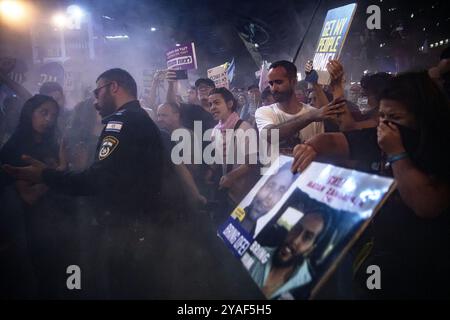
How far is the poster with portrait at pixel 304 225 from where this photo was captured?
1419mm

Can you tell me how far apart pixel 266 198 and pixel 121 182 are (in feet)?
4.76

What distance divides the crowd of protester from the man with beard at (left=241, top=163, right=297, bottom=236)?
0.11m

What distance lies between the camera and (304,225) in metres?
1.63

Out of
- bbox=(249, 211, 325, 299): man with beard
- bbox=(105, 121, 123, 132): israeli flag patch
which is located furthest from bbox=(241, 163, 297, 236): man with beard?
bbox=(105, 121, 123, 132): israeli flag patch

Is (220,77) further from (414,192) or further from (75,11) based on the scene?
(75,11)

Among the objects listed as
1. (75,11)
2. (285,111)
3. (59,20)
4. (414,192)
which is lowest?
(414,192)

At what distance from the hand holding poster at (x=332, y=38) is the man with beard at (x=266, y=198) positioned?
1803 mm

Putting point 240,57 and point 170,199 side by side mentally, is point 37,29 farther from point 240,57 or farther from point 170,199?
point 170,199

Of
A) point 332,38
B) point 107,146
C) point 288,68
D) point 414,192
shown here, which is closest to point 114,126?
point 107,146

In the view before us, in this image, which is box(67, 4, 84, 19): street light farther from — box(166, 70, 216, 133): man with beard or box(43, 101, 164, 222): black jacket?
box(43, 101, 164, 222): black jacket

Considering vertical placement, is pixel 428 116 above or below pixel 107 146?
above

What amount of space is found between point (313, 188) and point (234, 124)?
268 cm

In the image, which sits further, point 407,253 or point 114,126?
point 114,126
